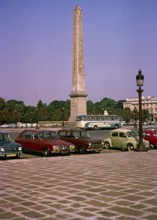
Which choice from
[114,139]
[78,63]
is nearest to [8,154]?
[114,139]

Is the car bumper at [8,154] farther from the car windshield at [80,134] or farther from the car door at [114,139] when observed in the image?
the car door at [114,139]

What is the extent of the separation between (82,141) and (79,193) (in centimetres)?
1119

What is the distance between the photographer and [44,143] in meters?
17.2

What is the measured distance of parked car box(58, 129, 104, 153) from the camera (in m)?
18.8

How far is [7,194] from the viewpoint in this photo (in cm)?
788

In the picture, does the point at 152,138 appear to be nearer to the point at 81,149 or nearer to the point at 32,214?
the point at 81,149

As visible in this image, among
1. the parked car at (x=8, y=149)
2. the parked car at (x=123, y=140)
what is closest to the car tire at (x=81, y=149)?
the parked car at (x=123, y=140)

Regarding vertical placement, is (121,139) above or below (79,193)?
above

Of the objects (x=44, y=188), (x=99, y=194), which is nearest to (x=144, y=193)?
(x=99, y=194)

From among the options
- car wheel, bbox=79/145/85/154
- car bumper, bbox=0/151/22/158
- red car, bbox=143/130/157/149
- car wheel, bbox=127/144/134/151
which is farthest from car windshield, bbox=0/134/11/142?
red car, bbox=143/130/157/149

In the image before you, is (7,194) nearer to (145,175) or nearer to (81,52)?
(145,175)

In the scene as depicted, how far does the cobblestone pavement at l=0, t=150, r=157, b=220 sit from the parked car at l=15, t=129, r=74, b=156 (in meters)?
4.94

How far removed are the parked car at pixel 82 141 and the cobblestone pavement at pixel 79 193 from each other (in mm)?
6583

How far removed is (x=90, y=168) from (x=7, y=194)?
475 cm
